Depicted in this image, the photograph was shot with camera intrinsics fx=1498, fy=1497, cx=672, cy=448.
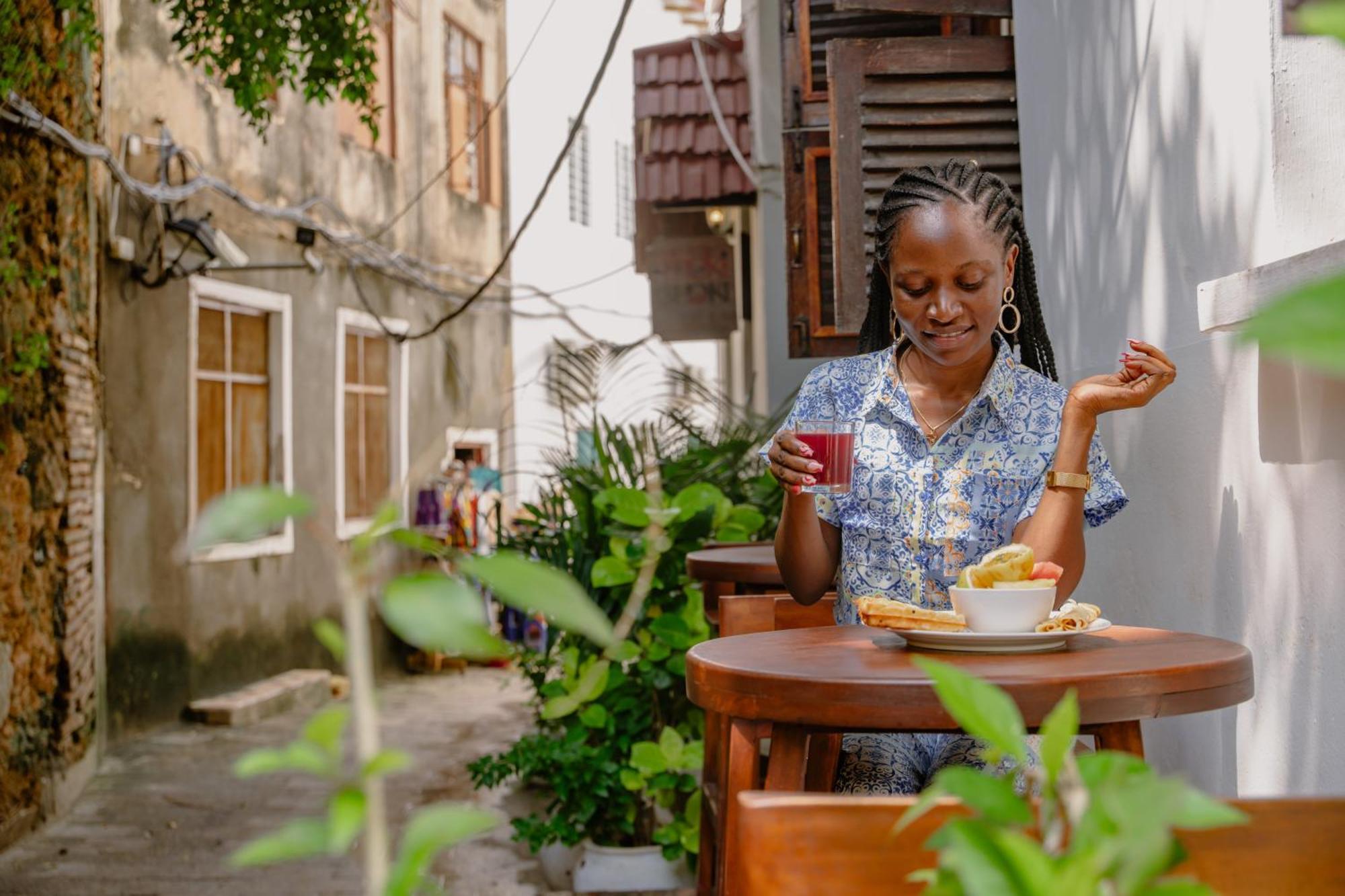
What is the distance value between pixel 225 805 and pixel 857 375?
4.53m

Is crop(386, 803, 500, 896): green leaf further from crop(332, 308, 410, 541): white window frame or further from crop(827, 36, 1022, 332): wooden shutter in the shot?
crop(332, 308, 410, 541): white window frame

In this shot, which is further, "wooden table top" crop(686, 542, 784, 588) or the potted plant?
the potted plant

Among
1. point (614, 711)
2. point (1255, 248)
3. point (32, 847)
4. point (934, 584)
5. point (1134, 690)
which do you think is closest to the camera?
point (1134, 690)

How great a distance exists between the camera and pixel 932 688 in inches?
63.7

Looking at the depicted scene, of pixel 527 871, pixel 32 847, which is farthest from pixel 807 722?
pixel 32 847

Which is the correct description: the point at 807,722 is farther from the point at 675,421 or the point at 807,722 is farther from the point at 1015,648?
the point at 675,421

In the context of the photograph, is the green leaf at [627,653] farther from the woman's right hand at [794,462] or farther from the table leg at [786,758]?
the table leg at [786,758]

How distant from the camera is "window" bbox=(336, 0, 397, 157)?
11.4m

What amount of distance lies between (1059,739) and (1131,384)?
1.67m

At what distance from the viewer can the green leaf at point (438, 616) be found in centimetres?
52

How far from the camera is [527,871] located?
4.85 meters

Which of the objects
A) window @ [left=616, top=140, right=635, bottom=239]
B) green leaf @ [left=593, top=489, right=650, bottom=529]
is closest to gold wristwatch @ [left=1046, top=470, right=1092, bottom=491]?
green leaf @ [left=593, top=489, right=650, bottom=529]

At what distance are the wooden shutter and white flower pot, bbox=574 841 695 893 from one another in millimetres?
2069

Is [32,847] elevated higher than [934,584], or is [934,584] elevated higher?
[934,584]
